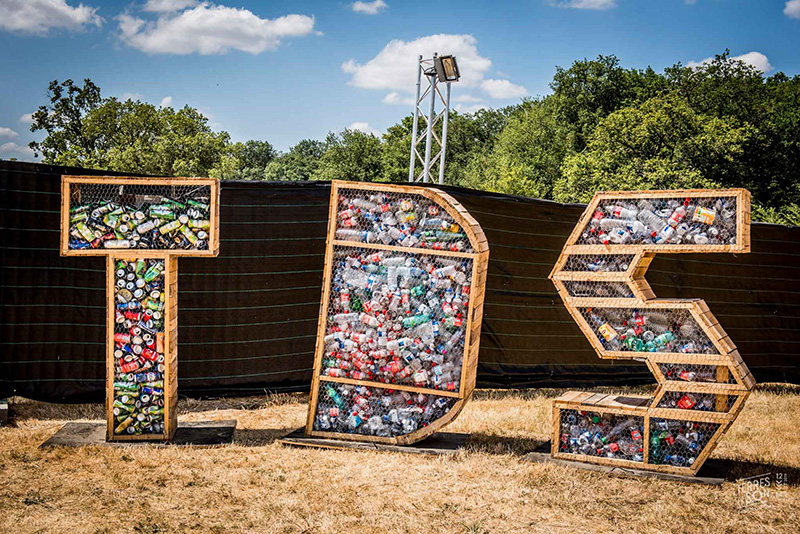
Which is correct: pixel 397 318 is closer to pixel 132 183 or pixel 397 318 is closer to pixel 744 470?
pixel 132 183

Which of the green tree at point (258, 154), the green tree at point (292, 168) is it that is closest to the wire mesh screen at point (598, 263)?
the green tree at point (292, 168)

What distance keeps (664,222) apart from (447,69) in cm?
790

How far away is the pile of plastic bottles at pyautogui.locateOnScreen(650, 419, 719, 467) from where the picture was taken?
13.6 ft

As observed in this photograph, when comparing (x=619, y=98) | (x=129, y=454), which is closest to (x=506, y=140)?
(x=619, y=98)

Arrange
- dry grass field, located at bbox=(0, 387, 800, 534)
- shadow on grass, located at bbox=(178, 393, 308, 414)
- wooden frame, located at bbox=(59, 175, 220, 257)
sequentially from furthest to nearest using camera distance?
shadow on grass, located at bbox=(178, 393, 308, 414) < wooden frame, located at bbox=(59, 175, 220, 257) < dry grass field, located at bbox=(0, 387, 800, 534)

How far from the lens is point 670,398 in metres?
4.23

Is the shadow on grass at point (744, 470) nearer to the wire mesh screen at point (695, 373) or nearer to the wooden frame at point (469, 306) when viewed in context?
the wire mesh screen at point (695, 373)

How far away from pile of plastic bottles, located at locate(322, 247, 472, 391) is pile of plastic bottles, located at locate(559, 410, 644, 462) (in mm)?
810

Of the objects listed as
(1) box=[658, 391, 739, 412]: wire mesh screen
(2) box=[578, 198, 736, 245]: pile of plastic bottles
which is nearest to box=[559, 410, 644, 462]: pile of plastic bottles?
(1) box=[658, 391, 739, 412]: wire mesh screen

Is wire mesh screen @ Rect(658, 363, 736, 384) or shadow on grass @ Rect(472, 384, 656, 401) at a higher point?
wire mesh screen @ Rect(658, 363, 736, 384)

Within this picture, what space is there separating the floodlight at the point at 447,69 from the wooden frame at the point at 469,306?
721 centimetres

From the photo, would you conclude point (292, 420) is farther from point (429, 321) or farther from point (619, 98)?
point (619, 98)

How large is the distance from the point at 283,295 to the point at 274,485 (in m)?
2.17

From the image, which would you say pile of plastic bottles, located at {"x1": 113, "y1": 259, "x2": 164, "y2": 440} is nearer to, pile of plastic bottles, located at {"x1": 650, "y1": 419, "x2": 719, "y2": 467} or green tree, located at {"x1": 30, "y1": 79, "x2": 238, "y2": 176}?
pile of plastic bottles, located at {"x1": 650, "y1": 419, "x2": 719, "y2": 467}
